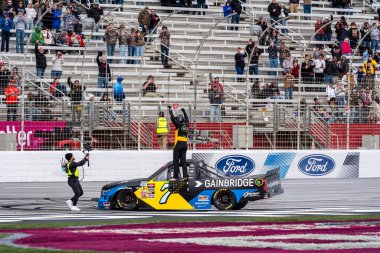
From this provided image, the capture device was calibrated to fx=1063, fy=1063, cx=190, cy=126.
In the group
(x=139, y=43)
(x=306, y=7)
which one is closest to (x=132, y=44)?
(x=139, y=43)

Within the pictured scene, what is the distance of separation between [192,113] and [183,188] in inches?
414

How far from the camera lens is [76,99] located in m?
32.1

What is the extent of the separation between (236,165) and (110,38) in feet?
23.1

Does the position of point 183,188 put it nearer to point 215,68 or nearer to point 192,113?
point 192,113

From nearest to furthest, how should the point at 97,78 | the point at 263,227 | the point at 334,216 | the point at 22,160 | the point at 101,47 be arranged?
the point at 263,227 < the point at 334,216 < the point at 22,160 < the point at 97,78 < the point at 101,47

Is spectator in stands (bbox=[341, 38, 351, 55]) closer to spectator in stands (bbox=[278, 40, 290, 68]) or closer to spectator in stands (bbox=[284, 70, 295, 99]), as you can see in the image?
spectator in stands (bbox=[278, 40, 290, 68])

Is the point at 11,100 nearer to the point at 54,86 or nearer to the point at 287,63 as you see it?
the point at 54,86

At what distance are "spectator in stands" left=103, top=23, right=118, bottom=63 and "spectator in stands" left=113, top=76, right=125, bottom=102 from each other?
Result: 362cm

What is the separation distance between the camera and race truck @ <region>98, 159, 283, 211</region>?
22.5 m

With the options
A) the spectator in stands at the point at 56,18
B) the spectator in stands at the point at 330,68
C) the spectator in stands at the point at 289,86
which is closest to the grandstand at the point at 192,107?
the spectator in stands at the point at 289,86

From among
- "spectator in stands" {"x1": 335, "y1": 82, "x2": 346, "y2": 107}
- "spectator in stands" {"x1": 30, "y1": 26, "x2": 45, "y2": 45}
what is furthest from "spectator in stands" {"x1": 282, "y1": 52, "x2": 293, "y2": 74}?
"spectator in stands" {"x1": 30, "y1": 26, "x2": 45, "y2": 45}

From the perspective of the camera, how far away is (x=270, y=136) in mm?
34062

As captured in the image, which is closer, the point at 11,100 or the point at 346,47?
the point at 11,100

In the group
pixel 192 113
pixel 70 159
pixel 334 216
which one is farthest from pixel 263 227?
pixel 192 113
